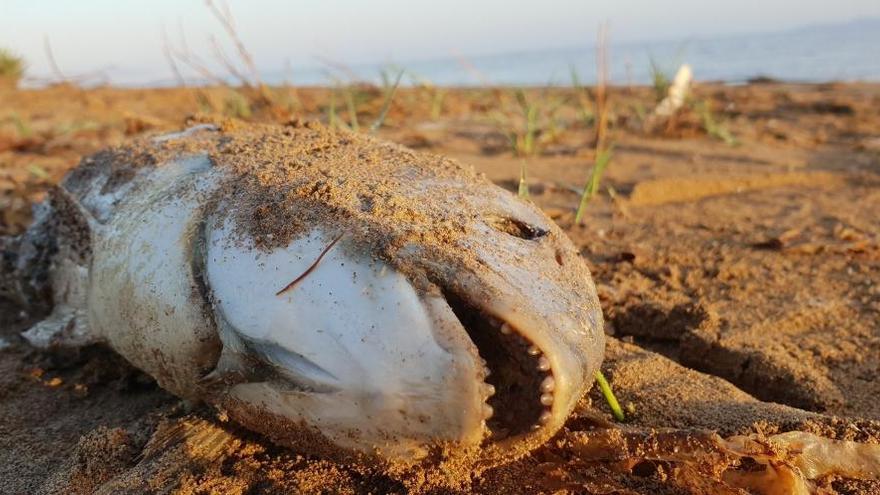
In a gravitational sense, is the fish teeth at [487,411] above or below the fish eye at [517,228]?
below

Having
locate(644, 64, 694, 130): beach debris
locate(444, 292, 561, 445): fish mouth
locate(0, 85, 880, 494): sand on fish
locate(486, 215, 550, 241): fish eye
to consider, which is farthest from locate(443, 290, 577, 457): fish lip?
locate(644, 64, 694, 130): beach debris

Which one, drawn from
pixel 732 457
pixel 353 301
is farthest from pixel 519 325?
pixel 732 457

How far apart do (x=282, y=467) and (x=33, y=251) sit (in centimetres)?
161

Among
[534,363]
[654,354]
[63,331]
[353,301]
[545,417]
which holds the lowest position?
[654,354]

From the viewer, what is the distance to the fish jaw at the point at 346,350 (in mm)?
1300

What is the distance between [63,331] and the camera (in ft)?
7.09

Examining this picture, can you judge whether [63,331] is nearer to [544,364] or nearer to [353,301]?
[353,301]

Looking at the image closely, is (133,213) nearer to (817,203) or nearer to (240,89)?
(817,203)

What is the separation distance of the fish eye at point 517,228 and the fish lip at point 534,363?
0.94 feet

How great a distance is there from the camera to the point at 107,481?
1669mm

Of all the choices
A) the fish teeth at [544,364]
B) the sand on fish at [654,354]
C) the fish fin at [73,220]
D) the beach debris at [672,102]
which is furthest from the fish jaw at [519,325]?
the beach debris at [672,102]

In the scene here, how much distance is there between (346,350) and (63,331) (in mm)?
1251

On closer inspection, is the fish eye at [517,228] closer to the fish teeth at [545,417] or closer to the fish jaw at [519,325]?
the fish jaw at [519,325]

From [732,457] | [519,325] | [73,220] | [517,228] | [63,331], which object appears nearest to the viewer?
[519,325]
